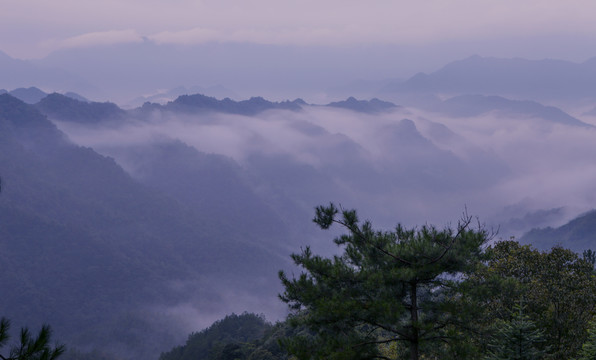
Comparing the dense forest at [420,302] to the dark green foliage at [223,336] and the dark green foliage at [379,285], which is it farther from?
the dark green foliage at [223,336]

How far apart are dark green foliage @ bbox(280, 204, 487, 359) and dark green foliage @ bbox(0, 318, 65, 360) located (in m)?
7.05

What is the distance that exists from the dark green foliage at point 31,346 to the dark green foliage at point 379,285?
23.1 feet

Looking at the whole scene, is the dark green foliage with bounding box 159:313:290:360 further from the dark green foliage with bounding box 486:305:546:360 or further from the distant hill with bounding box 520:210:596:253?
the distant hill with bounding box 520:210:596:253

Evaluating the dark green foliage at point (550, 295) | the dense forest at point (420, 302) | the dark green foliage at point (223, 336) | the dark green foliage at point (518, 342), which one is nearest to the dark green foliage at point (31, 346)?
the dense forest at point (420, 302)

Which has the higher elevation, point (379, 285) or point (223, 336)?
point (223, 336)

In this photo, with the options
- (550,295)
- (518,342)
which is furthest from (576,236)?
(518,342)

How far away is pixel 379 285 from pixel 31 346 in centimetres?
824

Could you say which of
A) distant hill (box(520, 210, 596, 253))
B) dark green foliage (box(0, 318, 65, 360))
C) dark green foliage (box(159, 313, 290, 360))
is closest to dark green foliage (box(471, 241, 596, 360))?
dark green foliage (box(0, 318, 65, 360))

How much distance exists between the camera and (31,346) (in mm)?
7137

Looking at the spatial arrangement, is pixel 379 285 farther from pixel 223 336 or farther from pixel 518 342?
pixel 223 336

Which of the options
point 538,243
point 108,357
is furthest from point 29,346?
point 538,243

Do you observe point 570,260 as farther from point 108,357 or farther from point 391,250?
point 108,357

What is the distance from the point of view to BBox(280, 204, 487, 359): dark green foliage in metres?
13.0

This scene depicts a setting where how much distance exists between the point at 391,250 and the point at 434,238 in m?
1.16
